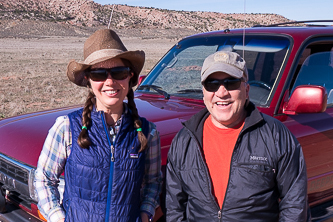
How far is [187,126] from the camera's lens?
2213mm

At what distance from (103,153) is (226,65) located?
2.51 feet

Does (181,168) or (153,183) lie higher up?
(181,168)

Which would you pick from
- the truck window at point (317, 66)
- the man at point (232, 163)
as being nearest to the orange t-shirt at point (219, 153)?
the man at point (232, 163)

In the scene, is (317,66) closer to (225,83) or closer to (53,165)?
(225,83)

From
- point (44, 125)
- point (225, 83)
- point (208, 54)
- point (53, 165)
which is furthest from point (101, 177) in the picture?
point (208, 54)

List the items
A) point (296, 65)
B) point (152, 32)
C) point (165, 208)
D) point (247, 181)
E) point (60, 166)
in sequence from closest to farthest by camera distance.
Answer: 1. point (247, 181)
2. point (60, 166)
3. point (165, 208)
4. point (296, 65)
5. point (152, 32)

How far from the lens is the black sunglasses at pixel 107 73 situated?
219cm

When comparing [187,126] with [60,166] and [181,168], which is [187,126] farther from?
[60,166]

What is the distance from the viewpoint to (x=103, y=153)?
2049 mm

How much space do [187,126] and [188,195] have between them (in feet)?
1.20

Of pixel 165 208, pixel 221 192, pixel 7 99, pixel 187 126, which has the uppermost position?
pixel 187 126

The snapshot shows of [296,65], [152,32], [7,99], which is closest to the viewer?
[296,65]

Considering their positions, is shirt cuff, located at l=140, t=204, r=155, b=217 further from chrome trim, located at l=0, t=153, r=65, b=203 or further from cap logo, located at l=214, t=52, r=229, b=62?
cap logo, located at l=214, t=52, r=229, b=62

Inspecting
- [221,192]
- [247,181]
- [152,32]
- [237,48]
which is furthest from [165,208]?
[152,32]
